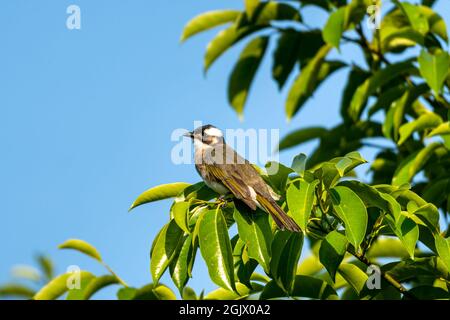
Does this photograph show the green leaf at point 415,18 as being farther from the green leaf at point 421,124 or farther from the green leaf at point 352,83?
the green leaf at point 352,83

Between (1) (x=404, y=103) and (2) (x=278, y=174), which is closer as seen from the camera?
(2) (x=278, y=174)

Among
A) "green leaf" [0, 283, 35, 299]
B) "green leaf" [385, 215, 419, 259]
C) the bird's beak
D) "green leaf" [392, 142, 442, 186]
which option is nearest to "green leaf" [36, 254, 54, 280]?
"green leaf" [0, 283, 35, 299]

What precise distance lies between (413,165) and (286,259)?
2139 mm

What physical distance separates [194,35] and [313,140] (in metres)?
1.57

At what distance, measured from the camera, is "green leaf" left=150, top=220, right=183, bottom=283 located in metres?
4.12

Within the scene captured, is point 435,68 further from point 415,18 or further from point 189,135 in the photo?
point 189,135

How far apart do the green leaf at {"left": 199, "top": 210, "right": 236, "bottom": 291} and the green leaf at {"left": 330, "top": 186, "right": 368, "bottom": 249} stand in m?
0.59

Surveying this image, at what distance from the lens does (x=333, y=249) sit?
3.92m

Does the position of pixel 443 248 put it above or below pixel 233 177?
below

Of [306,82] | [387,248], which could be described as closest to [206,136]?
[306,82]

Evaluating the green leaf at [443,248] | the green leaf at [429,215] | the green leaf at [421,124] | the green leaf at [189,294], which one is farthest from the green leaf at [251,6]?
the green leaf at [443,248]

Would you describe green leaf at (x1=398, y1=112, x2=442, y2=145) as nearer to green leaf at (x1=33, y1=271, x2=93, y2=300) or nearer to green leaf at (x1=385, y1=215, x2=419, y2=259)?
green leaf at (x1=385, y1=215, x2=419, y2=259)

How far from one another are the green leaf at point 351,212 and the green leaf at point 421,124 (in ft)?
6.31

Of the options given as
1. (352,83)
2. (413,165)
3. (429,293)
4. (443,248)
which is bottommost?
(429,293)
